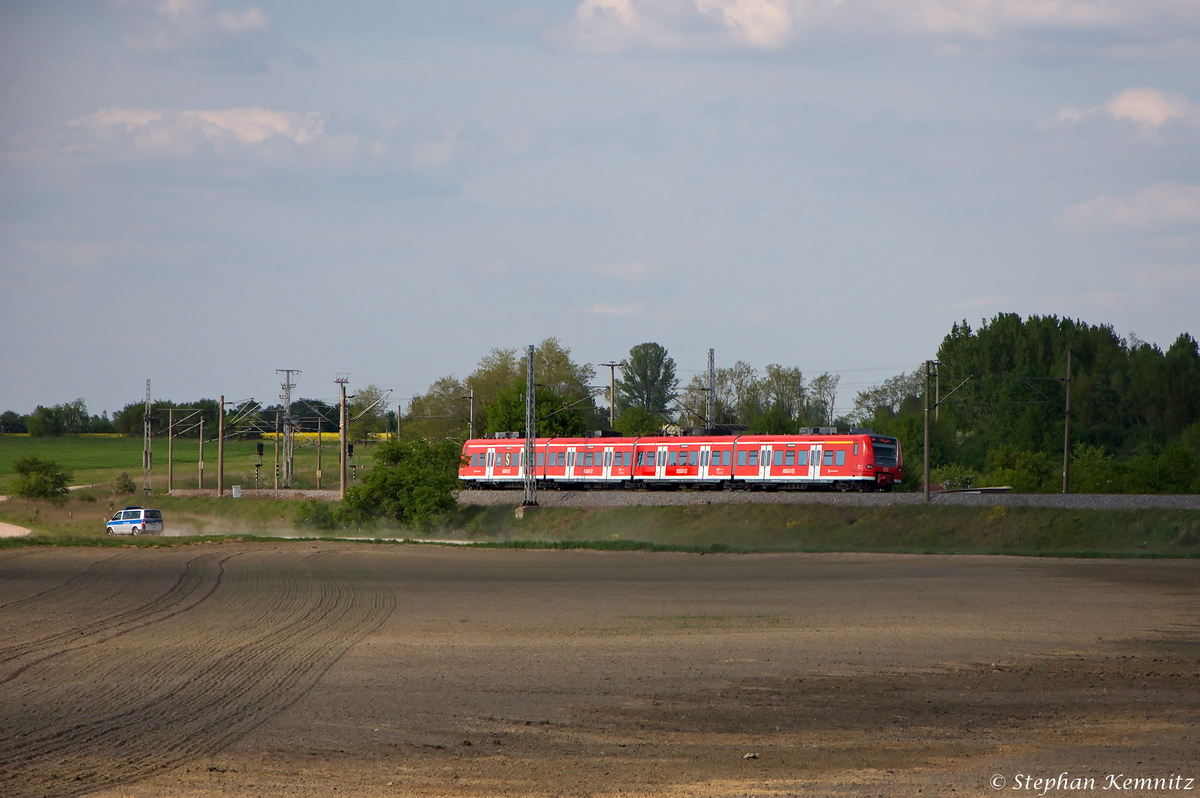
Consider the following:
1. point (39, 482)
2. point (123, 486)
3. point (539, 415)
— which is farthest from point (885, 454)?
point (123, 486)

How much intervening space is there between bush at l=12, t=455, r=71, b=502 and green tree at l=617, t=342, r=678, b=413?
7283cm

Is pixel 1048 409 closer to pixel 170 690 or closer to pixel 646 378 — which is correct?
pixel 646 378

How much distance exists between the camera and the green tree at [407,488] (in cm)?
6209

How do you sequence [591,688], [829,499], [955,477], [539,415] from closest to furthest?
[591,688] < [829,499] < [955,477] < [539,415]

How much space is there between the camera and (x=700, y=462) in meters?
62.9

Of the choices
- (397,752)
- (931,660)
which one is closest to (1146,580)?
(931,660)

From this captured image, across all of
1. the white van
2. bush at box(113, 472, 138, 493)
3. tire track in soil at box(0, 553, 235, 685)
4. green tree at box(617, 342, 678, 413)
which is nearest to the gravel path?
the white van

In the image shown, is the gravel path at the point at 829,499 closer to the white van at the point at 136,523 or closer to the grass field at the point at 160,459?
the white van at the point at 136,523

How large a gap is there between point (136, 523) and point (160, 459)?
72899 mm

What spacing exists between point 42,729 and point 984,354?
4426 inches

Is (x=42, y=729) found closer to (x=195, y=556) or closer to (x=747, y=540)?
(x=195, y=556)

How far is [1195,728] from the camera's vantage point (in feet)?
39.5

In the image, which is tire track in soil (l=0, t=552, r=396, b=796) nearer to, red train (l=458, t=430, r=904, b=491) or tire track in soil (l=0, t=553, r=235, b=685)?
tire track in soil (l=0, t=553, r=235, b=685)

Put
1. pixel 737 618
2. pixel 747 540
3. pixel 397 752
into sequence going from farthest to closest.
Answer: pixel 747 540
pixel 737 618
pixel 397 752
